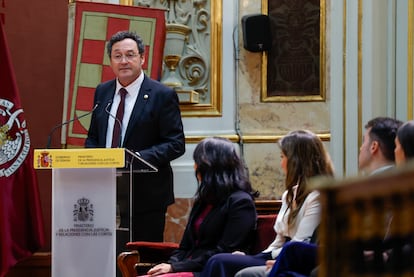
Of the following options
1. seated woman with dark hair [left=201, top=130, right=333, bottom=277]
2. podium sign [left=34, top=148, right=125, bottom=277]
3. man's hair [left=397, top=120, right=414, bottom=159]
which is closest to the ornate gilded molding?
seated woman with dark hair [left=201, top=130, right=333, bottom=277]

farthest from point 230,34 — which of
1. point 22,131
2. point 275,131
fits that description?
point 22,131

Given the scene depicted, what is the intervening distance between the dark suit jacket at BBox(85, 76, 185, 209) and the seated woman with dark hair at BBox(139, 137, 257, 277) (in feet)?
1.31

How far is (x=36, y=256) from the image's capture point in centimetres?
678

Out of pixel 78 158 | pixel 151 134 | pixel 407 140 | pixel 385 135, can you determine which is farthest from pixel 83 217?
pixel 407 140

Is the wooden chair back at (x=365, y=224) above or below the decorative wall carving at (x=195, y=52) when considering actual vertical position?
below

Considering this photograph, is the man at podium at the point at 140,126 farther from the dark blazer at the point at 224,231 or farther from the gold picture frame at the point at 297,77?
the gold picture frame at the point at 297,77

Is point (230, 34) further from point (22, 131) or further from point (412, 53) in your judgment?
point (412, 53)

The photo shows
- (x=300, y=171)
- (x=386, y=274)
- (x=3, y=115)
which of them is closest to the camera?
(x=386, y=274)

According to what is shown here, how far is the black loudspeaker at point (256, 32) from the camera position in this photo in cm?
684

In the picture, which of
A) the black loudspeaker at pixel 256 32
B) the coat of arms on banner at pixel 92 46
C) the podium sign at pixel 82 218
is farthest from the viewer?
the black loudspeaker at pixel 256 32

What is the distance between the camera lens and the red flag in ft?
20.7

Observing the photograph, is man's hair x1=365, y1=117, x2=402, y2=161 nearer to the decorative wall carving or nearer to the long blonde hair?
the long blonde hair

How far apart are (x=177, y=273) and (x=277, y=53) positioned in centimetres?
294

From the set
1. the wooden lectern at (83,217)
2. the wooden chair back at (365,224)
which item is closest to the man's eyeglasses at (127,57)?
the wooden lectern at (83,217)
